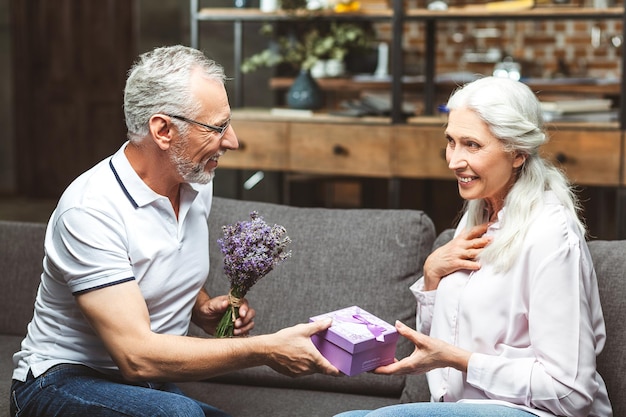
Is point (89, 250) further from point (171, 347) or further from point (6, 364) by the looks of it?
point (6, 364)

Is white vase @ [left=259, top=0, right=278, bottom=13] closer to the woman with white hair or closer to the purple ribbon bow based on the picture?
the woman with white hair

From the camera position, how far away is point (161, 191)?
204 cm

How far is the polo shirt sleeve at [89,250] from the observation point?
72.2 inches

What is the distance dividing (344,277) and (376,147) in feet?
6.16

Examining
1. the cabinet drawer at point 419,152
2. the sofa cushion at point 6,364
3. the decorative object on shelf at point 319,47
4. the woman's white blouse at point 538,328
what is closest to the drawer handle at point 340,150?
the cabinet drawer at point 419,152

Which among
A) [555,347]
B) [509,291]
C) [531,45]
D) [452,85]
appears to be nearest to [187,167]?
[509,291]

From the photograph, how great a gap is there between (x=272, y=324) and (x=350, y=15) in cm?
230

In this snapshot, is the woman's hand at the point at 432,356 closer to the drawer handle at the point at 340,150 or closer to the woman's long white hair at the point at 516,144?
the woman's long white hair at the point at 516,144

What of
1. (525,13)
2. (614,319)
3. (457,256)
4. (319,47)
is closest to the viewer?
(457,256)

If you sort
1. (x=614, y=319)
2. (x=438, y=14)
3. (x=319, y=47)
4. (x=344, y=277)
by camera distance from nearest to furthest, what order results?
(x=614, y=319) → (x=344, y=277) → (x=438, y=14) → (x=319, y=47)

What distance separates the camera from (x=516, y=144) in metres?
1.95

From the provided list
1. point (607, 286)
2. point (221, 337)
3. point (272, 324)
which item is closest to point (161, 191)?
point (221, 337)

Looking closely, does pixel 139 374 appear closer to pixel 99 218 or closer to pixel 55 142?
pixel 99 218

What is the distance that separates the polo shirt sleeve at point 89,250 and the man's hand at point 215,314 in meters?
0.31
